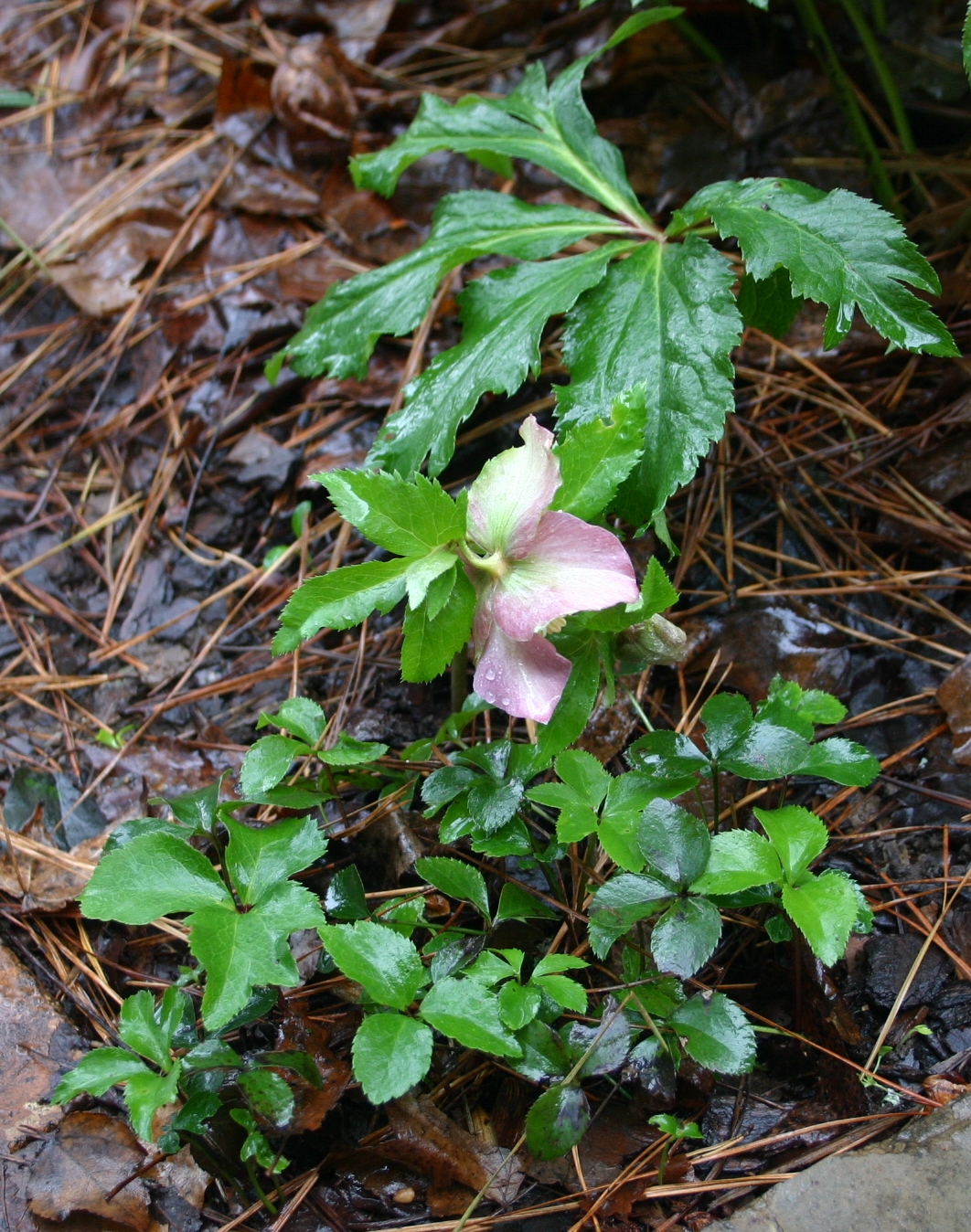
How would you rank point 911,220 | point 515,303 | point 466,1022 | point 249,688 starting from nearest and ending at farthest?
point 466,1022, point 515,303, point 249,688, point 911,220

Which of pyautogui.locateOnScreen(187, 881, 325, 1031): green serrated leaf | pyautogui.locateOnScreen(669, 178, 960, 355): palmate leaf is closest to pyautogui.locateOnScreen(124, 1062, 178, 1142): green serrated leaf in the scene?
pyautogui.locateOnScreen(187, 881, 325, 1031): green serrated leaf

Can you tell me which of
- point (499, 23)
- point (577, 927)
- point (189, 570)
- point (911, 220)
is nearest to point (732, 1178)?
point (577, 927)

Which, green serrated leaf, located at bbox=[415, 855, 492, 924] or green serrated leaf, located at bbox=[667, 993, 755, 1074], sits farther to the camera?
green serrated leaf, located at bbox=[415, 855, 492, 924]

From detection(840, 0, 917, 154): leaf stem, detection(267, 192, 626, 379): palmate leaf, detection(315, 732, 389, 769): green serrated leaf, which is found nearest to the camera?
detection(315, 732, 389, 769): green serrated leaf

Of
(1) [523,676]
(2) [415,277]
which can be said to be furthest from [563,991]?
(2) [415,277]

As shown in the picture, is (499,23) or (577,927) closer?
(577,927)

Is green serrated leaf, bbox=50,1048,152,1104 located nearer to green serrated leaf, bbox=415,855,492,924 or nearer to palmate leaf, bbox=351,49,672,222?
green serrated leaf, bbox=415,855,492,924

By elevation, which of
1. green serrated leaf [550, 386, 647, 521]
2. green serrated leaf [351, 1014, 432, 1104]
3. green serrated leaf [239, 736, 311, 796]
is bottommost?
green serrated leaf [351, 1014, 432, 1104]

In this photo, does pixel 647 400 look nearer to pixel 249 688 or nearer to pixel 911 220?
pixel 249 688
